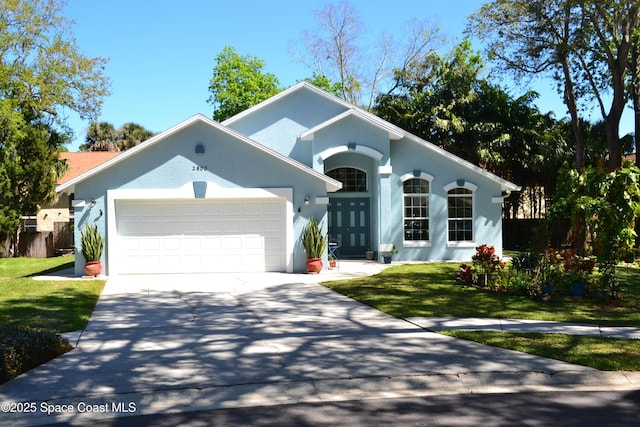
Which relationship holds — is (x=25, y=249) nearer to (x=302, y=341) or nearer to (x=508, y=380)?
(x=302, y=341)

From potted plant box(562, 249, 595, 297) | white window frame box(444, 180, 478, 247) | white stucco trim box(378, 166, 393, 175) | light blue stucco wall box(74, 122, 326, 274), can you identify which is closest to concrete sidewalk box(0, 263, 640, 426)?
potted plant box(562, 249, 595, 297)

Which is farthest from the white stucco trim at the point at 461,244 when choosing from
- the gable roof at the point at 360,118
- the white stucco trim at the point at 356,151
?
the gable roof at the point at 360,118

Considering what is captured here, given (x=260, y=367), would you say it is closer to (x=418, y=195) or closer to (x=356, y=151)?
(x=356, y=151)

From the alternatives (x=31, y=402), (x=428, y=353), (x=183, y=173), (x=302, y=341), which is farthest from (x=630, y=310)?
(x=183, y=173)

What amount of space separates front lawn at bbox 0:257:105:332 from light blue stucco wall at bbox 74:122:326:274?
172cm

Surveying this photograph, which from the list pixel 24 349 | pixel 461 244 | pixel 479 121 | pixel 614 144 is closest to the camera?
pixel 24 349

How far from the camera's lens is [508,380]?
7059mm

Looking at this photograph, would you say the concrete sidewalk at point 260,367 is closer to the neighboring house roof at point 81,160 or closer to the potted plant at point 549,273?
the potted plant at point 549,273

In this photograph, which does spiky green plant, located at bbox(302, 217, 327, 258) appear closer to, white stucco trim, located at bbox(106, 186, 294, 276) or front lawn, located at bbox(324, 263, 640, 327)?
white stucco trim, located at bbox(106, 186, 294, 276)

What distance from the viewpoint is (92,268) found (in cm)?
1648

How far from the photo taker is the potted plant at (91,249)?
54.0 ft

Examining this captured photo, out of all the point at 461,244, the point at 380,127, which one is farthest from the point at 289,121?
the point at 461,244

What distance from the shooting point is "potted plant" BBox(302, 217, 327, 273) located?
17.2 metres

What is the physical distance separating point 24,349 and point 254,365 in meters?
2.94
